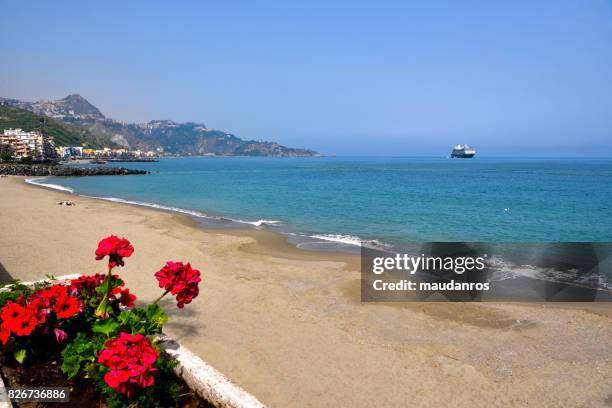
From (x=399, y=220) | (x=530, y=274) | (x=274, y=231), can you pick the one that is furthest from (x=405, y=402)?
(x=399, y=220)

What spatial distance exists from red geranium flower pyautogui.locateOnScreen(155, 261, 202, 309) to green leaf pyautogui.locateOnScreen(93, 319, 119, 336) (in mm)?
547

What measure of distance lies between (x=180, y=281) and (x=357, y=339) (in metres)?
4.08

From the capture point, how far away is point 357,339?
23.4ft

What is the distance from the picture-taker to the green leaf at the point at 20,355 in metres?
3.74

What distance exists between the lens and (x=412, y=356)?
655cm

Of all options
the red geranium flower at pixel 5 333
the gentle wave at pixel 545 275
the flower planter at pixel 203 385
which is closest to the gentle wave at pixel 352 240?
the gentle wave at pixel 545 275

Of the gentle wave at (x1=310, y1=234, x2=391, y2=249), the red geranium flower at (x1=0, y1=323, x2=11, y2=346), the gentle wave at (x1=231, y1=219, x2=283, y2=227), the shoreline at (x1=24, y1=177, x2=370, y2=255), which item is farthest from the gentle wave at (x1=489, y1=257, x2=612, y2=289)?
the gentle wave at (x1=231, y1=219, x2=283, y2=227)

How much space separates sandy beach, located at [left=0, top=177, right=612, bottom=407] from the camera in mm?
5566

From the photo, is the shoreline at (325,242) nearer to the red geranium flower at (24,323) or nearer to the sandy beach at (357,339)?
the sandy beach at (357,339)

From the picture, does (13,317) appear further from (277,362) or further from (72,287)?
(277,362)

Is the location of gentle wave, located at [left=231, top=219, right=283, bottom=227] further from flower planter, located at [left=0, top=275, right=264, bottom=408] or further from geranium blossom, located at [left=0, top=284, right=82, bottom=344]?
flower planter, located at [left=0, top=275, right=264, bottom=408]

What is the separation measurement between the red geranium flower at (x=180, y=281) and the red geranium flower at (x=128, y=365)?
95 centimetres

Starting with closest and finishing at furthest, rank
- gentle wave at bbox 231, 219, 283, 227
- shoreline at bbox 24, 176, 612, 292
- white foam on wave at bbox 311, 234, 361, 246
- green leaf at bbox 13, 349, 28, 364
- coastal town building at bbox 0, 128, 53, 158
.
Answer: green leaf at bbox 13, 349, 28, 364 → shoreline at bbox 24, 176, 612, 292 → white foam on wave at bbox 311, 234, 361, 246 → gentle wave at bbox 231, 219, 283, 227 → coastal town building at bbox 0, 128, 53, 158

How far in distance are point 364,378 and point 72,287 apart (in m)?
3.97
